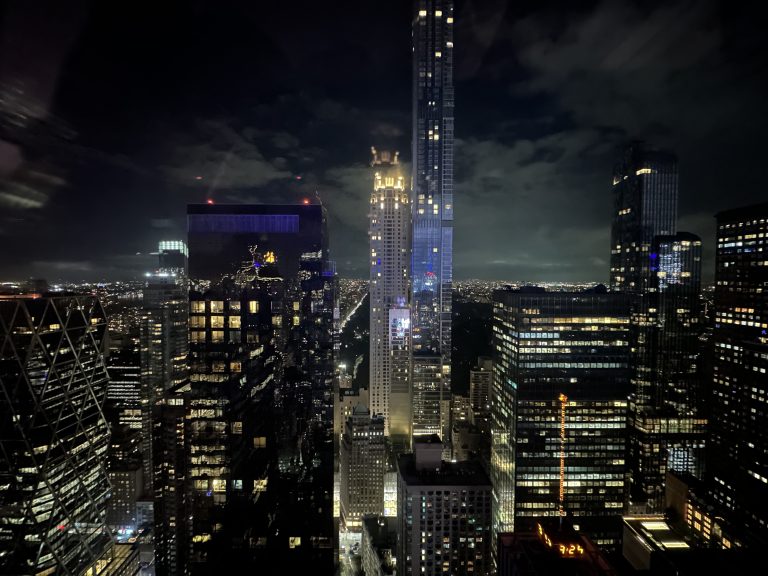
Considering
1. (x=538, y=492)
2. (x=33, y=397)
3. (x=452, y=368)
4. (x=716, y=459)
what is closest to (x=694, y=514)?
(x=716, y=459)

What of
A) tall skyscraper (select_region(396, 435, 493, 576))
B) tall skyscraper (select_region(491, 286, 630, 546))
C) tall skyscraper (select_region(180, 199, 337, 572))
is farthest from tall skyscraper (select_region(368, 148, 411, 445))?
tall skyscraper (select_region(180, 199, 337, 572))

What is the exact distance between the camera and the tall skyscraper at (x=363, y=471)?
20.8m

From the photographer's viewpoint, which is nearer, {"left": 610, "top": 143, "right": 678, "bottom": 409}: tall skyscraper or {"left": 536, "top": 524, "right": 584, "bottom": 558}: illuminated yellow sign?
{"left": 536, "top": 524, "right": 584, "bottom": 558}: illuminated yellow sign

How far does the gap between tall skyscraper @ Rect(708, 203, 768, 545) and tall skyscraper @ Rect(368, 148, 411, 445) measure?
48.5 feet

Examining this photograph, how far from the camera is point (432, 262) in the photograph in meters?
25.9

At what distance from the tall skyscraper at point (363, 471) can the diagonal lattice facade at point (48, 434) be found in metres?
14.7

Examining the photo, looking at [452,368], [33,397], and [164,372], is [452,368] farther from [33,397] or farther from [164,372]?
[33,397]

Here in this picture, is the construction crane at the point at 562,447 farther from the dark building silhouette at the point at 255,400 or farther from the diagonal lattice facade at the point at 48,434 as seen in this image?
the diagonal lattice facade at the point at 48,434

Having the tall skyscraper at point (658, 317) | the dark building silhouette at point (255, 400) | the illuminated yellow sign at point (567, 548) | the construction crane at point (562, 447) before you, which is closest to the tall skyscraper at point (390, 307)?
the tall skyscraper at point (658, 317)

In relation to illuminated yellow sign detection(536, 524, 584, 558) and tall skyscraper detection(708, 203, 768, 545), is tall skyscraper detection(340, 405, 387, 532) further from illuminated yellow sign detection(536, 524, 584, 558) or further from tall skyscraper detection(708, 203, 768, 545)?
tall skyscraper detection(708, 203, 768, 545)

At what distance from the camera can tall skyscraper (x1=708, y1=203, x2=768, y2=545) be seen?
15.5 metres

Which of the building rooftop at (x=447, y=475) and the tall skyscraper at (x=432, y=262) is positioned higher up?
the tall skyscraper at (x=432, y=262)

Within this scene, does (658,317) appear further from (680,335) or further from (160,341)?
(160,341)

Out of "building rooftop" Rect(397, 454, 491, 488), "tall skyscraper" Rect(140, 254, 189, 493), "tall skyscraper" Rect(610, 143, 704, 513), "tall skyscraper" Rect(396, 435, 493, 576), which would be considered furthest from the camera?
"tall skyscraper" Rect(610, 143, 704, 513)
